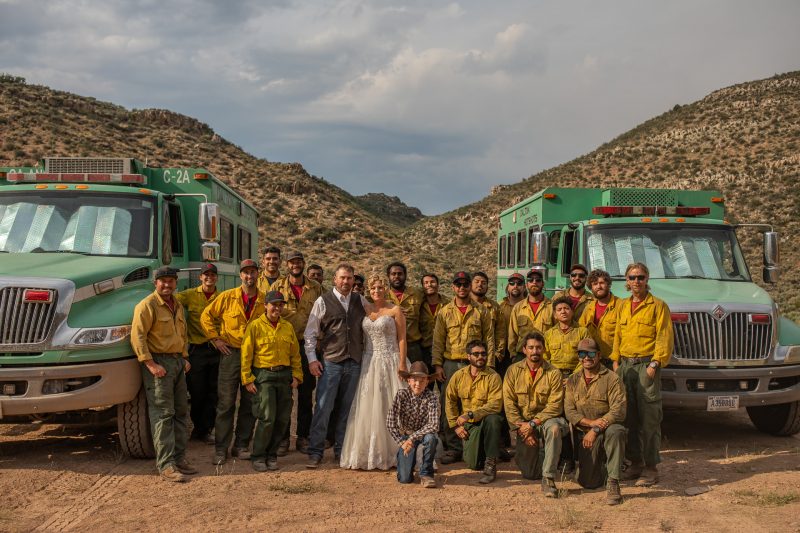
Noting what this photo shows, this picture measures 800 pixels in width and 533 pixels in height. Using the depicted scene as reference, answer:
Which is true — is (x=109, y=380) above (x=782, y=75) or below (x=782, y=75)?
below

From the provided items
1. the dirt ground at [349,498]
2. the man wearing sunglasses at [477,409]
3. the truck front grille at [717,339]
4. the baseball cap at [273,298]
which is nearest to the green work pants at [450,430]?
the dirt ground at [349,498]

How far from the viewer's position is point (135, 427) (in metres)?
7.02

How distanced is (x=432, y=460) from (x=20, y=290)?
405 cm

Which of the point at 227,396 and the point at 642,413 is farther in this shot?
the point at 227,396

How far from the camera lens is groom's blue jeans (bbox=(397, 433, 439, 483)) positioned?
6656mm

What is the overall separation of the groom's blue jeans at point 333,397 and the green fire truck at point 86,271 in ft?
5.44

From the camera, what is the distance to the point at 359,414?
7.13 m

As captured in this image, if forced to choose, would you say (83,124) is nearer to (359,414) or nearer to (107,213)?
(107,213)

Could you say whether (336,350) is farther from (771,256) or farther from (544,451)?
(771,256)

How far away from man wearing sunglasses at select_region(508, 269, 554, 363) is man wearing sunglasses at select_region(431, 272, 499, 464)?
1.05ft

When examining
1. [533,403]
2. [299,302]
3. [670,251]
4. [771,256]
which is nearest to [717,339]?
[670,251]

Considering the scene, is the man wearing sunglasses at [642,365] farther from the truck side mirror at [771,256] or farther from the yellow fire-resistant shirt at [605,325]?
the truck side mirror at [771,256]

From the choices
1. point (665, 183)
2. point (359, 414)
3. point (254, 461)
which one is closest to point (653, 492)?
point (359, 414)

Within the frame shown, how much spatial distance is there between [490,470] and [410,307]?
2.15m
